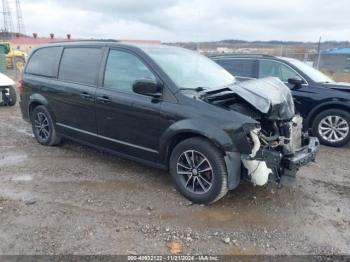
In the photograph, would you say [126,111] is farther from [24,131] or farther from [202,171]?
[24,131]

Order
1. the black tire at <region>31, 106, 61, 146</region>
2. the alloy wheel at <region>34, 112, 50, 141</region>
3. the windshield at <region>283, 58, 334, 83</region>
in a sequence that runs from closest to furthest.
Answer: the black tire at <region>31, 106, 61, 146</region>
the alloy wheel at <region>34, 112, 50, 141</region>
the windshield at <region>283, 58, 334, 83</region>

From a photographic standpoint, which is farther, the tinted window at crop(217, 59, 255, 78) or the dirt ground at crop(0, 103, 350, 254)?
the tinted window at crop(217, 59, 255, 78)

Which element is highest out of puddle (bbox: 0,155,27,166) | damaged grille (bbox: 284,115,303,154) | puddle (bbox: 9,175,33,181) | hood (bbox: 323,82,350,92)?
hood (bbox: 323,82,350,92)

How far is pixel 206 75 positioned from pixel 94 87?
62.1 inches

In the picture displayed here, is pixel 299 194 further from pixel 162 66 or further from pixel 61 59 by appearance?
pixel 61 59

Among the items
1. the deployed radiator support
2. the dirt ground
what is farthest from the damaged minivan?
the dirt ground

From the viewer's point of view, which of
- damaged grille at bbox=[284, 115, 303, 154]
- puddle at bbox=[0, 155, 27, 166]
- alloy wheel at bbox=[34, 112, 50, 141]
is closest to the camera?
damaged grille at bbox=[284, 115, 303, 154]

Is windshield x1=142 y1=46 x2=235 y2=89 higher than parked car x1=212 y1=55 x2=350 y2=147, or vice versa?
windshield x1=142 y1=46 x2=235 y2=89

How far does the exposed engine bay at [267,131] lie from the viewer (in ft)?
11.5

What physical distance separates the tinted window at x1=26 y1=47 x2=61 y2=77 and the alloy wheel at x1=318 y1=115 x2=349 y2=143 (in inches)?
199

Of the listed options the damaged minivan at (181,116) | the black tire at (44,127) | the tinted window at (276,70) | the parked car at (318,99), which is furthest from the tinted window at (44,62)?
the tinted window at (276,70)

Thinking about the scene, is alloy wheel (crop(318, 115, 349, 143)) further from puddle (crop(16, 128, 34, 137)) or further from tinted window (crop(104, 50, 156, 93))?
puddle (crop(16, 128, 34, 137))

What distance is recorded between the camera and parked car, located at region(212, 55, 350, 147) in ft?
20.9

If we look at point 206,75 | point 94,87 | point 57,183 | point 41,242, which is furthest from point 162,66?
point 41,242
